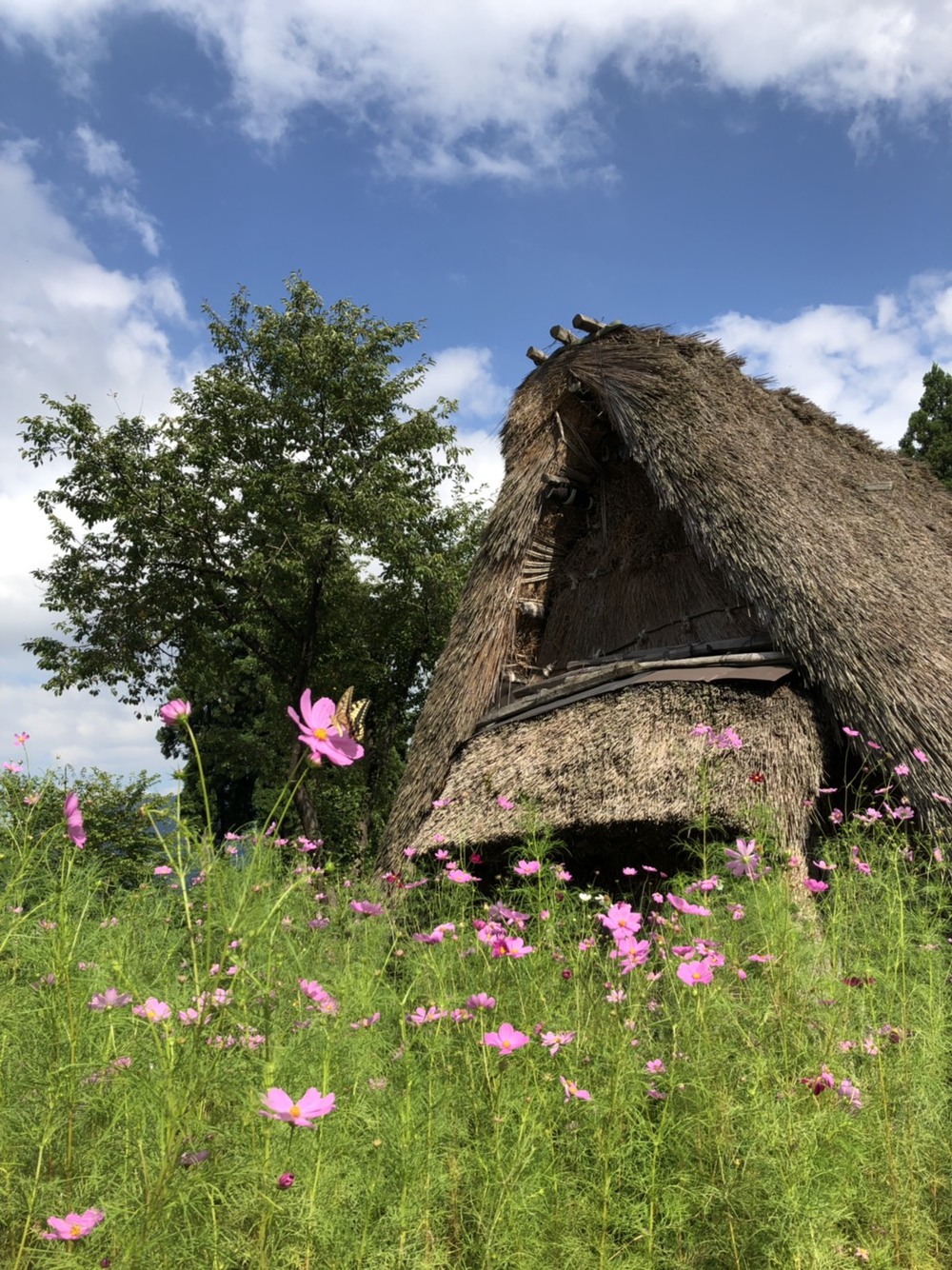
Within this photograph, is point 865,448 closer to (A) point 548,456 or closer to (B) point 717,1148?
(A) point 548,456

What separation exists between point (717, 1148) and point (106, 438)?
570 inches

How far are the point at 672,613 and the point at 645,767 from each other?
66.0 inches

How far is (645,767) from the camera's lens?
5648mm

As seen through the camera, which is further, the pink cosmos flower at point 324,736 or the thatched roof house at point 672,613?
the thatched roof house at point 672,613

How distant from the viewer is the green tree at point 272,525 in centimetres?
1458

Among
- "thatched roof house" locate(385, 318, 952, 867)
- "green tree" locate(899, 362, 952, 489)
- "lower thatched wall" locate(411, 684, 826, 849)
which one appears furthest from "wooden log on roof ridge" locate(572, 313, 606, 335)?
"green tree" locate(899, 362, 952, 489)

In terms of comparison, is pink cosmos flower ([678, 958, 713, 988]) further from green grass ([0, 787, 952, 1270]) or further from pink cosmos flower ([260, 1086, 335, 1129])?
pink cosmos flower ([260, 1086, 335, 1129])

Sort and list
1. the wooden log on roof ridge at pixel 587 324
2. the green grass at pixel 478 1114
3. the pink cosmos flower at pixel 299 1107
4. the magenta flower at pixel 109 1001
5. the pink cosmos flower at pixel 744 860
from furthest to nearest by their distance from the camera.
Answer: the wooden log on roof ridge at pixel 587 324
the pink cosmos flower at pixel 744 860
the magenta flower at pixel 109 1001
the green grass at pixel 478 1114
the pink cosmos flower at pixel 299 1107

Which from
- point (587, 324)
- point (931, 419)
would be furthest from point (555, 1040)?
point (931, 419)

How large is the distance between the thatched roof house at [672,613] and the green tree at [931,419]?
12.3m

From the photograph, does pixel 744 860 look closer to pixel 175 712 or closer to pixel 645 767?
pixel 175 712

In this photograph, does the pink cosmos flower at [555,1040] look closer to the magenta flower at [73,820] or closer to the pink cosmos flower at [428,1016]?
the pink cosmos flower at [428,1016]

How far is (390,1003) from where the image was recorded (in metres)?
2.99

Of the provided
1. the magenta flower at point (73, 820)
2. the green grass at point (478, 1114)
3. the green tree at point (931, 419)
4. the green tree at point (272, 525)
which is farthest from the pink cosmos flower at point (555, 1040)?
the green tree at point (931, 419)
